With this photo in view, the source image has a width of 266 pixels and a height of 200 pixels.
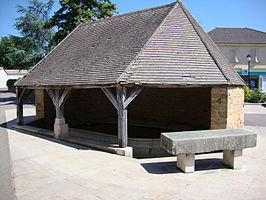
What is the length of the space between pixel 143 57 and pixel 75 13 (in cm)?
1206

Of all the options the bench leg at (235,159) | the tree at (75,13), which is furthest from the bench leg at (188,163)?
the tree at (75,13)

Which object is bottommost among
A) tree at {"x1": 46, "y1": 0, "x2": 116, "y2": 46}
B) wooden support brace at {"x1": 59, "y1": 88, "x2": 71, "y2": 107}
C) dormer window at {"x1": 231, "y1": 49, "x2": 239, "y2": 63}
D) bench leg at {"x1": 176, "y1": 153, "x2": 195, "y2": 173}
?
bench leg at {"x1": 176, "y1": 153, "x2": 195, "y2": 173}

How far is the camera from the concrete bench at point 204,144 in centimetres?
511

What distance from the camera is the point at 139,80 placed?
6.49 m

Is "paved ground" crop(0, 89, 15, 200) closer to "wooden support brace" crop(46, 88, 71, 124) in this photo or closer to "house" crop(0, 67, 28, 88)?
"wooden support brace" crop(46, 88, 71, 124)

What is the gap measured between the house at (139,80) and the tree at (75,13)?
5198 mm

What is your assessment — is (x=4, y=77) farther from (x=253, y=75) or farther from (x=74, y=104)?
(x=253, y=75)

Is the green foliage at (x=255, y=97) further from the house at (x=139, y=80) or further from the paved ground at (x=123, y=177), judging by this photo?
the paved ground at (x=123, y=177)

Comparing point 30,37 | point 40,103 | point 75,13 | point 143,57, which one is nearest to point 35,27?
point 30,37

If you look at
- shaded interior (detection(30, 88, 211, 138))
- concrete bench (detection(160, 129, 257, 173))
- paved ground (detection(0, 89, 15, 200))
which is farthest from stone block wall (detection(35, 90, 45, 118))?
concrete bench (detection(160, 129, 257, 173))

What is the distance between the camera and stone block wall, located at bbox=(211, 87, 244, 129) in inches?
281

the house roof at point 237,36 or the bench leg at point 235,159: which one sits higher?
the house roof at point 237,36

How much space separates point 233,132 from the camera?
5.70 meters

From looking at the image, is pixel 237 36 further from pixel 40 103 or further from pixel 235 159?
→ pixel 235 159
